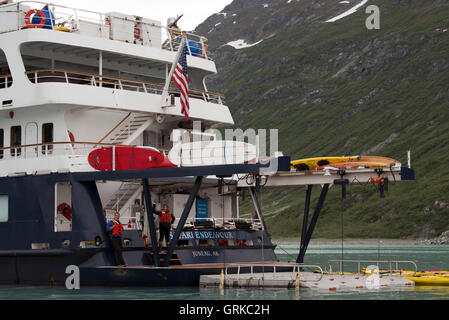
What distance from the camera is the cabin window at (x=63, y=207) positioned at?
944 inches

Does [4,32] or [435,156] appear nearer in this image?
[4,32]

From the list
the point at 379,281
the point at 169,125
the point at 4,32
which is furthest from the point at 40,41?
the point at 379,281

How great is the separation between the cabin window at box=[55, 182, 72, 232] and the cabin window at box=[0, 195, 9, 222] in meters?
1.66

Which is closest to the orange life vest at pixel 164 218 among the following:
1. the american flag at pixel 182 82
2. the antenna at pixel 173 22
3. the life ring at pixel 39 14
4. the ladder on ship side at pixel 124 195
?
the ladder on ship side at pixel 124 195

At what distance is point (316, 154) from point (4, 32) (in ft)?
466

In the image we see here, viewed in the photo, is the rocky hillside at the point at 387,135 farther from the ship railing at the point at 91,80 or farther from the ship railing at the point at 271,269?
the ship railing at the point at 271,269

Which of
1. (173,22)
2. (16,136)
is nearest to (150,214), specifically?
(16,136)

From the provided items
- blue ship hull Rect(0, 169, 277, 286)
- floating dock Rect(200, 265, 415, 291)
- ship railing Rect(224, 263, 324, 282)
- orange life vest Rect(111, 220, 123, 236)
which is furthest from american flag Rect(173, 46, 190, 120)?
floating dock Rect(200, 265, 415, 291)

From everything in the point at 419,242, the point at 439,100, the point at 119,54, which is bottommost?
the point at 419,242

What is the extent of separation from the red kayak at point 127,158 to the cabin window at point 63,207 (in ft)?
4.87

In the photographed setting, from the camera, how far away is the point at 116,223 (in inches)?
887

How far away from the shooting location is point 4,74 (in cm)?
2738
